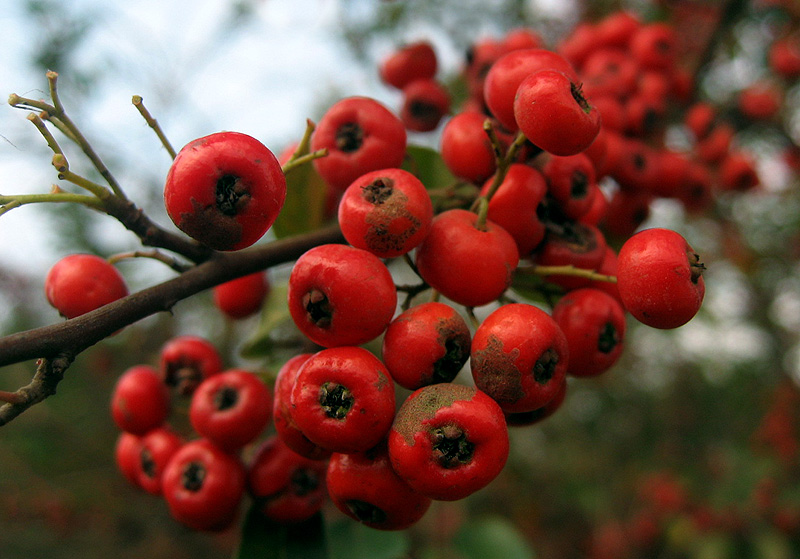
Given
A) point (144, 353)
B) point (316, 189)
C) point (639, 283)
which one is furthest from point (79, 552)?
point (639, 283)

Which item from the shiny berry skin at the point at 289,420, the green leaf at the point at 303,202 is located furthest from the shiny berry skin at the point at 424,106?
the shiny berry skin at the point at 289,420

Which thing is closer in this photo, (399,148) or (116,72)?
(399,148)

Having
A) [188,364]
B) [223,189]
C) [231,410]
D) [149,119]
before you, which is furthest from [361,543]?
[149,119]

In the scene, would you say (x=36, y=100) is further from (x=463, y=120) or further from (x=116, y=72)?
(x=116, y=72)

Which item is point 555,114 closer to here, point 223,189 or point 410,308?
point 410,308

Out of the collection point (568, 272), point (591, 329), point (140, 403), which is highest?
point (568, 272)

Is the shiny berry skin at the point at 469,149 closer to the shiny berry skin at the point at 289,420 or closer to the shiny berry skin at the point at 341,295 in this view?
the shiny berry skin at the point at 341,295
